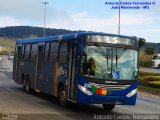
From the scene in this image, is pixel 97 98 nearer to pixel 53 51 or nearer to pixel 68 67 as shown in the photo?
pixel 68 67

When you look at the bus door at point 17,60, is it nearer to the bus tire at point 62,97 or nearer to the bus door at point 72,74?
the bus tire at point 62,97

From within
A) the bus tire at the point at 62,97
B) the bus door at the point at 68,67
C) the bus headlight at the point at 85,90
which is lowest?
the bus tire at the point at 62,97

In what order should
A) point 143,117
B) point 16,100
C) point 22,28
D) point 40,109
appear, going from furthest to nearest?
point 22,28 → point 16,100 → point 40,109 → point 143,117

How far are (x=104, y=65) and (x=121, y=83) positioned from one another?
84 cm

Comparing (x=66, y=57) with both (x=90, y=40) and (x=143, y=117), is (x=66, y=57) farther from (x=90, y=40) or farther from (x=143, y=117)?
(x=143, y=117)

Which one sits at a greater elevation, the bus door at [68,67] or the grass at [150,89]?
the bus door at [68,67]

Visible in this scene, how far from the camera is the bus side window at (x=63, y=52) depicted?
18.2 metres

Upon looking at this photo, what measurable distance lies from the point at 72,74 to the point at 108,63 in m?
1.44

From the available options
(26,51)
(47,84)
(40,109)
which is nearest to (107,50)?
(40,109)

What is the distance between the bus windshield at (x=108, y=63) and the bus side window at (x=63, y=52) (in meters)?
1.84

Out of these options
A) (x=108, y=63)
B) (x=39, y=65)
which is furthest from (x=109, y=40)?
(x=39, y=65)

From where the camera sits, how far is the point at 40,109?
56.3 feet

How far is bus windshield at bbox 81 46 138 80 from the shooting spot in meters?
16.3

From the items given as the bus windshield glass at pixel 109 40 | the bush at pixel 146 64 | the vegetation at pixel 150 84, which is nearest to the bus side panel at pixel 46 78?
the bus windshield glass at pixel 109 40
